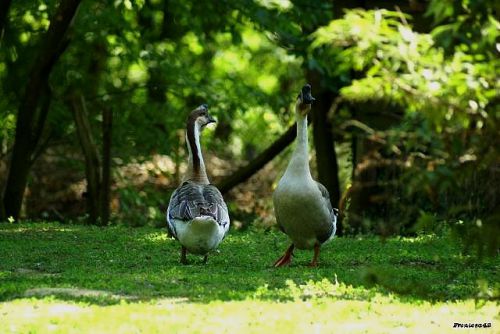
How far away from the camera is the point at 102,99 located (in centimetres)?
2108

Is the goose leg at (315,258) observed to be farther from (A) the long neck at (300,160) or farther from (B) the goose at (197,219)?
(B) the goose at (197,219)

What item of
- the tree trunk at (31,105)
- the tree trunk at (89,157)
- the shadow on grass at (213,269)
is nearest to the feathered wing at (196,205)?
the shadow on grass at (213,269)

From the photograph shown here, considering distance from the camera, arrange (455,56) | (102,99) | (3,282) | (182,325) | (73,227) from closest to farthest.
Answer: (455,56), (182,325), (3,282), (73,227), (102,99)

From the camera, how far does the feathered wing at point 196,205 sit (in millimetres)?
11898

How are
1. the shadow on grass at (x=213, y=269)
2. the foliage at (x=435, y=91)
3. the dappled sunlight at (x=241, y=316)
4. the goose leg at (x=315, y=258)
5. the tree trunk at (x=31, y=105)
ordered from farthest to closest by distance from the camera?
1. the tree trunk at (x=31, y=105)
2. the goose leg at (x=315, y=258)
3. the shadow on grass at (x=213, y=269)
4. the dappled sunlight at (x=241, y=316)
5. the foliage at (x=435, y=91)

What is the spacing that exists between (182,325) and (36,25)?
14.3 metres

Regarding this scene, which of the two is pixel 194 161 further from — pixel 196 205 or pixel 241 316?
pixel 241 316

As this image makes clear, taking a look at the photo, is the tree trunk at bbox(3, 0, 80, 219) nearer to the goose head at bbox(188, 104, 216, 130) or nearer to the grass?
the goose head at bbox(188, 104, 216, 130)

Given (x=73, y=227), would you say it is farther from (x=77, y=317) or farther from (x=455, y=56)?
(x=455, y=56)

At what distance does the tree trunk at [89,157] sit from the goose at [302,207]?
29.2 ft

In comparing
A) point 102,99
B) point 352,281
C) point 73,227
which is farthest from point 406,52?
point 102,99

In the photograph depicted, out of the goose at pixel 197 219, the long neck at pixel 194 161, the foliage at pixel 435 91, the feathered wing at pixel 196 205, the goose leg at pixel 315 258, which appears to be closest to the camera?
the foliage at pixel 435 91

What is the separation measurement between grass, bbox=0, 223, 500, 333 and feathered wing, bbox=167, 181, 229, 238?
584mm

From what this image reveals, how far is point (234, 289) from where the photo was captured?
10094mm
